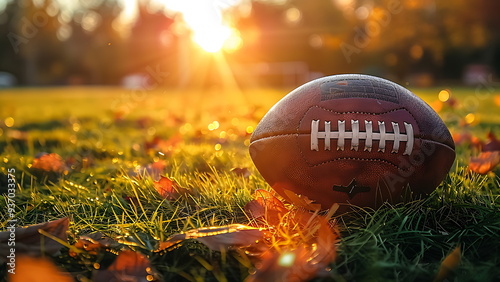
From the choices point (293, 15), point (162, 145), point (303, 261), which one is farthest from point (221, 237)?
point (293, 15)

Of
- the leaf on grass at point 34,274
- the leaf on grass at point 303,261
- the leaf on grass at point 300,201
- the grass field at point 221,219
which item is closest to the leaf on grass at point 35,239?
the grass field at point 221,219

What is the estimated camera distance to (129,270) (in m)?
1.41

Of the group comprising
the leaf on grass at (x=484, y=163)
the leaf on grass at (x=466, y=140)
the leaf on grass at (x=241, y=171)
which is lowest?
the leaf on grass at (x=466, y=140)

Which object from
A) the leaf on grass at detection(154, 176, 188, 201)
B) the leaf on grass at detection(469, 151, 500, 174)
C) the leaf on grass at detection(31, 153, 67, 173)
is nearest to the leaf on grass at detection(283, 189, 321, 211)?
the leaf on grass at detection(154, 176, 188, 201)

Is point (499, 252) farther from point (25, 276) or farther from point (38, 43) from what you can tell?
point (38, 43)

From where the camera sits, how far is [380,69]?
22.9m

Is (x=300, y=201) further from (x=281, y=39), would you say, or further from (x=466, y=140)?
(x=281, y=39)

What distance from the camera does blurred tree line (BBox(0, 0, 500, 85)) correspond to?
64.9 ft

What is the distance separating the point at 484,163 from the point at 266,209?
1.21 meters

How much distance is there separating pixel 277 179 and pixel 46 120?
15.9 ft

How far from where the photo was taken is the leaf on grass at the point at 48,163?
8.83 feet

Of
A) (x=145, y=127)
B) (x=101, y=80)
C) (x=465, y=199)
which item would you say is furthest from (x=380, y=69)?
(x=101, y=80)

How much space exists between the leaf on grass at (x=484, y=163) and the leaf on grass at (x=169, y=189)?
1408mm

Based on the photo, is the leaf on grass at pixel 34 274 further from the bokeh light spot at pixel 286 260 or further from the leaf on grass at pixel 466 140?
the leaf on grass at pixel 466 140
